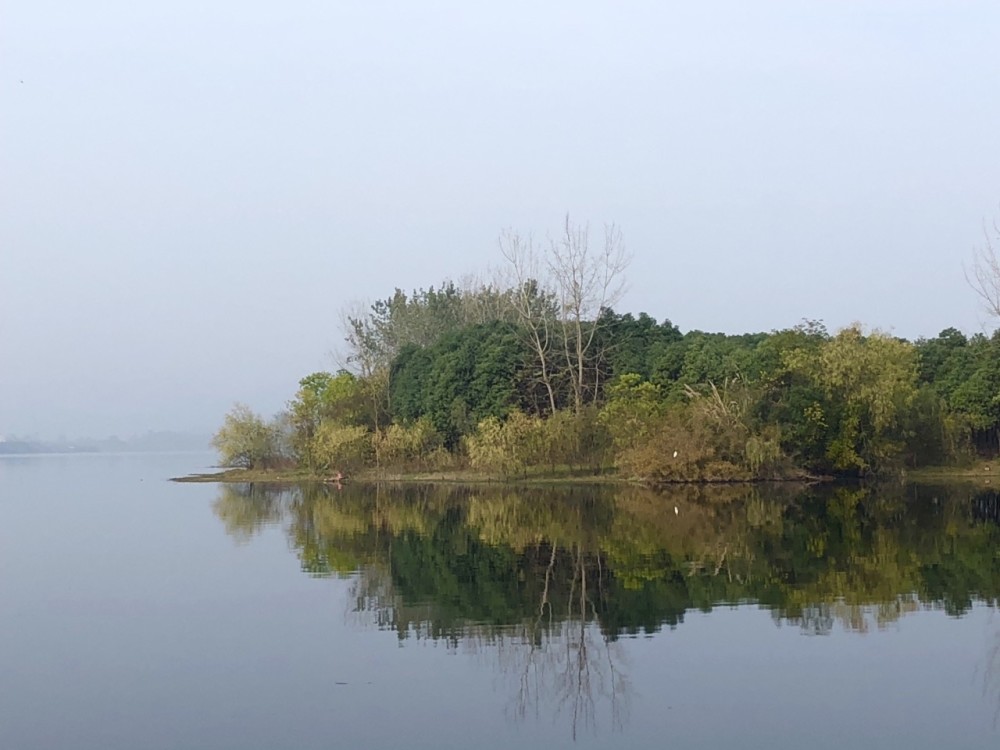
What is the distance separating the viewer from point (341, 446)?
5575cm

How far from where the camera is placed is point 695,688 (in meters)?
10.8

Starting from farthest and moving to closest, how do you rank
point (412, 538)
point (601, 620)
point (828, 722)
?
point (412, 538) < point (601, 620) < point (828, 722)

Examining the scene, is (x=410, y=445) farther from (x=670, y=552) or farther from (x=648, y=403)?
(x=670, y=552)

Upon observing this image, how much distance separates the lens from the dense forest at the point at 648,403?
43.3 meters

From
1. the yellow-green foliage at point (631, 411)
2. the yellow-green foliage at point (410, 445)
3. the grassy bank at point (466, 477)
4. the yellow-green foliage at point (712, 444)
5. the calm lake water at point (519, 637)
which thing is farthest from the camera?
the yellow-green foliage at point (410, 445)

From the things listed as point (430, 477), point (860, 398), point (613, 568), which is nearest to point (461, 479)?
point (430, 477)

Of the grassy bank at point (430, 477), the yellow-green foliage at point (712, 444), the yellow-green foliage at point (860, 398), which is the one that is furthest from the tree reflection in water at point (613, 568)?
the grassy bank at point (430, 477)

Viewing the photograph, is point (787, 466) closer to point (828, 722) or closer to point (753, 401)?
point (753, 401)

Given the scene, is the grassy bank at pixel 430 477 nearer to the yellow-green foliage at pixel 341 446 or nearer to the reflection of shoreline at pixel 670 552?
the yellow-green foliage at pixel 341 446

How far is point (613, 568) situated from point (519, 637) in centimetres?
580

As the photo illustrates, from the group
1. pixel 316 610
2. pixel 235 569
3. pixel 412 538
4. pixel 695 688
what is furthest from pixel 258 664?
pixel 412 538

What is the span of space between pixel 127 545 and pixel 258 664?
1545 cm

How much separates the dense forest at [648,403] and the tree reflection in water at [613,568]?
8085 millimetres

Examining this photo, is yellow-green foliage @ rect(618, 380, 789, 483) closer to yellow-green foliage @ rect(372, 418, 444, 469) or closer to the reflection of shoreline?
the reflection of shoreline
